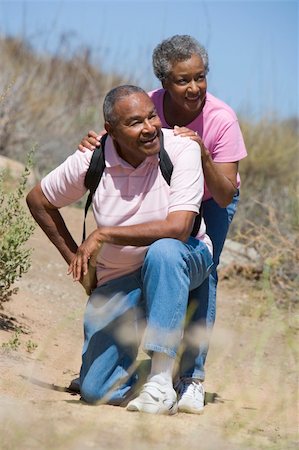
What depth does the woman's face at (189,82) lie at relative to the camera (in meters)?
4.67

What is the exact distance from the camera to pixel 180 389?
183 inches

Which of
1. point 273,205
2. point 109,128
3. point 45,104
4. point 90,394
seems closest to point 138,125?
point 109,128

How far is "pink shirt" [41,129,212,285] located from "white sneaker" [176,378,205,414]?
613mm

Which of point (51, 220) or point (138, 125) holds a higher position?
point (138, 125)

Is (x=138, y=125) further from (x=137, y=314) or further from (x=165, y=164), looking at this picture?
(x=137, y=314)

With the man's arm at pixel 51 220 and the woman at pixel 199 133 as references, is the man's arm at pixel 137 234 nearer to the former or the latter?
the woman at pixel 199 133

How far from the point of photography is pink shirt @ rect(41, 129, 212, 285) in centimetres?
429

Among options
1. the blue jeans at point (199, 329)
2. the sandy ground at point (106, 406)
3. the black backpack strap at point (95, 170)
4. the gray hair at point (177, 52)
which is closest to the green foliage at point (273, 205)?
the sandy ground at point (106, 406)

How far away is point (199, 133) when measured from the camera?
4801 mm

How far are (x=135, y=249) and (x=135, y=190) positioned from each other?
26cm

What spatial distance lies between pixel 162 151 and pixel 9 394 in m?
1.21

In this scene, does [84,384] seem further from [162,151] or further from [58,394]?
[162,151]

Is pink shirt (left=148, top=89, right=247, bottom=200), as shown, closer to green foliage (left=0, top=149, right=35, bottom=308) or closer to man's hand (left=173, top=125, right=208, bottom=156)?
man's hand (left=173, top=125, right=208, bottom=156)

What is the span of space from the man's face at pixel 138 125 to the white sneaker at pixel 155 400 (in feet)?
3.23
